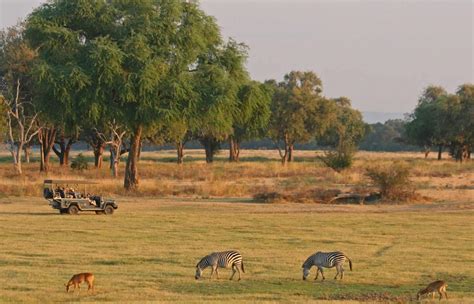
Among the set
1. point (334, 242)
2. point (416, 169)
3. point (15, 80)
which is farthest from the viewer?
point (416, 169)

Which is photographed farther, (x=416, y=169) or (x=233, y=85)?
(x=416, y=169)

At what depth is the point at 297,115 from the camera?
10594cm

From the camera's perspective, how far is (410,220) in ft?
124

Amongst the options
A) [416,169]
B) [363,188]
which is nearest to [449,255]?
[363,188]

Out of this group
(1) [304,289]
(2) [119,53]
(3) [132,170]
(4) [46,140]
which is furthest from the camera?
(4) [46,140]

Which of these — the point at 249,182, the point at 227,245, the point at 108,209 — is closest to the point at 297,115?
the point at 249,182

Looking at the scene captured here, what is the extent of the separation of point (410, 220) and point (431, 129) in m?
81.7

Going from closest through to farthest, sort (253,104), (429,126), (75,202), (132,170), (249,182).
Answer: (75,202) → (132,170) → (253,104) → (249,182) → (429,126)

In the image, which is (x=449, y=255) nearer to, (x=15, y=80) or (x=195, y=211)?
(x=195, y=211)

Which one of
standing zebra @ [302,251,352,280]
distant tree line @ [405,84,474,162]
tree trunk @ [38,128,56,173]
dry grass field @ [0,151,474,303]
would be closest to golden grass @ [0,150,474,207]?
dry grass field @ [0,151,474,303]

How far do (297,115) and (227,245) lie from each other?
7813 centimetres

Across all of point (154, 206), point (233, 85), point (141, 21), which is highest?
point (141, 21)

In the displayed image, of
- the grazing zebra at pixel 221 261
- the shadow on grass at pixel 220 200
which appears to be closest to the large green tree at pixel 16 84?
the shadow on grass at pixel 220 200

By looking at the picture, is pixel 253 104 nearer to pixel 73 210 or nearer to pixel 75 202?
pixel 75 202
